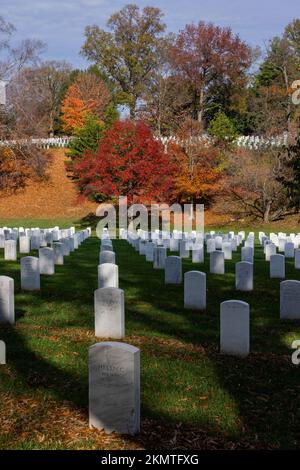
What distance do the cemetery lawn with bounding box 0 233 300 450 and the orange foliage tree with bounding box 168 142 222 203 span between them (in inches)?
1021

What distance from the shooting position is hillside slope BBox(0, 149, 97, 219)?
143 feet

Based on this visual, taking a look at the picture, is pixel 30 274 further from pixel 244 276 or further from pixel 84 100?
→ pixel 84 100

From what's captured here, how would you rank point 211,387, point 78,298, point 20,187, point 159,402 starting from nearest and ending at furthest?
1. point 159,402
2. point 211,387
3. point 78,298
4. point 20,187

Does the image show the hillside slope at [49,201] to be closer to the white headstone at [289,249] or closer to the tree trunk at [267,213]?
the tree trunk at [267,213]

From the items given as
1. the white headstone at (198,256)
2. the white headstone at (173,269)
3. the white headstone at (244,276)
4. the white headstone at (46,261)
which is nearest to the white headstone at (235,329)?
the white headstone at (244,276)

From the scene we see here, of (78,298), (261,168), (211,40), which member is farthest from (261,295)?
(211,40)

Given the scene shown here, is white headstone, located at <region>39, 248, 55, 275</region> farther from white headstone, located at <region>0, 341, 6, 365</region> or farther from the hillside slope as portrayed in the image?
the hillside slope

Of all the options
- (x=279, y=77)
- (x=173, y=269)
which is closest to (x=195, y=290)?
(x=173, y=269)

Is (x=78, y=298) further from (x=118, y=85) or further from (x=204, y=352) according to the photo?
(x=118, y=85)

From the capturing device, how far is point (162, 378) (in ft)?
23.9

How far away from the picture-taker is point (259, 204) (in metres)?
39.3

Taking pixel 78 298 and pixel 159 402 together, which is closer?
pixel 159 402

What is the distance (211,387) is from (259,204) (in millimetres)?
33225
